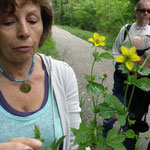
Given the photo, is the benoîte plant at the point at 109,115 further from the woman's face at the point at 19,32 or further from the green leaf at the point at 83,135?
the woman's face at the point at 19,32

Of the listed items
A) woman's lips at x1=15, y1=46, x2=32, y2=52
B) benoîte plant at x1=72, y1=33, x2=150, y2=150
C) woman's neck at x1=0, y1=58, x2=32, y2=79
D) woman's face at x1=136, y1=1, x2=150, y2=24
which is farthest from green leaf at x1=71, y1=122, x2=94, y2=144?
woman's face at x1=136, y1=1, x2=150, y2=24

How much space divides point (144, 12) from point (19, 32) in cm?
174

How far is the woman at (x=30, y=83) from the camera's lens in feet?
2.44

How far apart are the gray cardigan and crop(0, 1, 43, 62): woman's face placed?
0.66 feet

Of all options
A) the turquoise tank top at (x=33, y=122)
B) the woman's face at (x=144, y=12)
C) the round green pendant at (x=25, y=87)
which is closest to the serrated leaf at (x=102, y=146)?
the turquoise tank top at (x=33, y=122)

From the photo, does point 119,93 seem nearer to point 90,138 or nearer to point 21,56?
point 21,56

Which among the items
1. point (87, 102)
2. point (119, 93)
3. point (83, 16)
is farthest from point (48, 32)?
point (83, 16)

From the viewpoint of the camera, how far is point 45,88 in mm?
920

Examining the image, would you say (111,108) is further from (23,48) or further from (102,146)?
(23,48)

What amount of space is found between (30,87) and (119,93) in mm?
1435

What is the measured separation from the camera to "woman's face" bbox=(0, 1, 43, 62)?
0.74 metres

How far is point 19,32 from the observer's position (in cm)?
74

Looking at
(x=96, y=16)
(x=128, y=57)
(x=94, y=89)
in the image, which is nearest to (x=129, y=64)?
(x=128, y=57)

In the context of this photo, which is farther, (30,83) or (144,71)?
(30,83)
